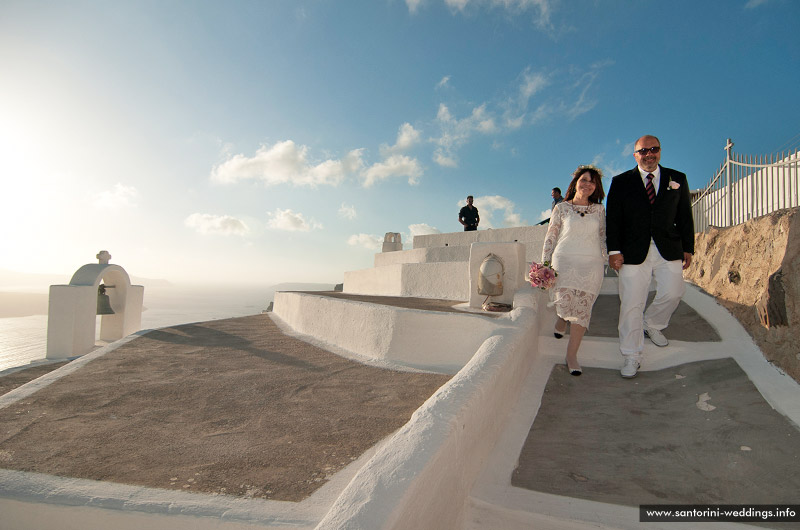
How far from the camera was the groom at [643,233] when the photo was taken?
3.76 meters

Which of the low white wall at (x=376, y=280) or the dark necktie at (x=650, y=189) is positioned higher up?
the dark necktie at (x=650, y=189)

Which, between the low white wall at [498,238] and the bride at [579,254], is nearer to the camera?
the bride at [579,254]

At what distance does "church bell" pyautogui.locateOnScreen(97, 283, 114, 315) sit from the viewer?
10086mm

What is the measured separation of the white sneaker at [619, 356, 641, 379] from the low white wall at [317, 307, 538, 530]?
4.41 feet

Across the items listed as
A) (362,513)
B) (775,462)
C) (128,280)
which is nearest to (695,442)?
(775,462)

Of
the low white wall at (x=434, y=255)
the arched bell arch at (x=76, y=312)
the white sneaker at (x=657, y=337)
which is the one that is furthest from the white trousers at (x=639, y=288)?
the arched bell arch at (x=76, y=312)

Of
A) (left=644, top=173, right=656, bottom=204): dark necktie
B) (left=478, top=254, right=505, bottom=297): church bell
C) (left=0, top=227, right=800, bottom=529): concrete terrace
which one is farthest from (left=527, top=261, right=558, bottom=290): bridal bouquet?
(left=478, top=254, right=505, bottom=297): church bell

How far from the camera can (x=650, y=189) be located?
3.81 metres

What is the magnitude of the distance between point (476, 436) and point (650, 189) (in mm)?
2943

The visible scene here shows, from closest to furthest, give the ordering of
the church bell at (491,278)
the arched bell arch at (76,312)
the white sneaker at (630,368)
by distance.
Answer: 1. the white sneaker at (630,368)
2. the church bell at (491,278)
3. the arched bell arch at (76,312)

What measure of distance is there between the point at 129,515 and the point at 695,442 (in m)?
3.44

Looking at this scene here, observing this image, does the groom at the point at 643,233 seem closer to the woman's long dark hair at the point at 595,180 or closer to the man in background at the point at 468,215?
the woman's long dark hair at the point at 595,180

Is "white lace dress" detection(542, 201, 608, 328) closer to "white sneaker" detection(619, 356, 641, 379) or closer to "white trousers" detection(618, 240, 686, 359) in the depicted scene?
"white trousers" detection(618, 240, 686, 359)

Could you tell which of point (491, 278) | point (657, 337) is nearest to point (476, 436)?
point (657, 337)
